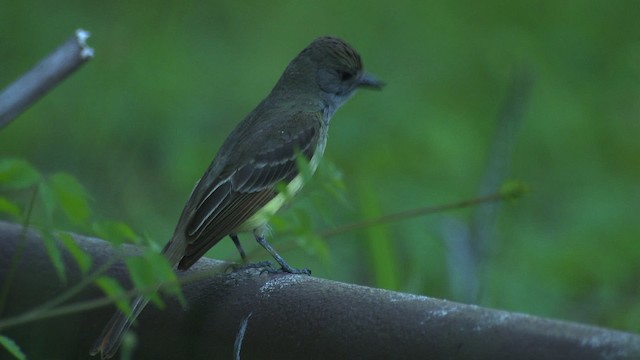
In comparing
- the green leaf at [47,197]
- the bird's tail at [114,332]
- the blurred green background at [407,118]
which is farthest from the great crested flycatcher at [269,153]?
the green leaf at [47,197]

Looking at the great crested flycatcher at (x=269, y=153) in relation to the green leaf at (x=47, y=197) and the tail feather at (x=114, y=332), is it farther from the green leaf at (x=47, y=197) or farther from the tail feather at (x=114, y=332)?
the green leaf at (x=47, y=197)

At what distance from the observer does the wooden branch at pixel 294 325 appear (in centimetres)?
221

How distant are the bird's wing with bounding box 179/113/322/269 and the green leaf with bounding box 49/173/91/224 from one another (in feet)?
4.72

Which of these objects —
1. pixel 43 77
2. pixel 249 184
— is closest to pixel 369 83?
pixel 249 184

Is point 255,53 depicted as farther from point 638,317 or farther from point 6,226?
point 6,226

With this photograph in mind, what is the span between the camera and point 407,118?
716 cm

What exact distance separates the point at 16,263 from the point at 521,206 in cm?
386

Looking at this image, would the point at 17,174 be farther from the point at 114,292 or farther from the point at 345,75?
the point at 345,75

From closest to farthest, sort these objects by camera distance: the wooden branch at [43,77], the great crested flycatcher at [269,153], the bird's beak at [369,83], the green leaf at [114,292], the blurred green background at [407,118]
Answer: the green leaf at [114,292] → the wooden branch at [43,77] → the great crested flycatcher at [269,153] → the bird's beak at [369,83] → the blurred green background at [407,118]

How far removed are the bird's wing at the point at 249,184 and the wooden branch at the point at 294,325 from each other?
862 millimetres

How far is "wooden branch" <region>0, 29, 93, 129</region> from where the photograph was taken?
105 inches

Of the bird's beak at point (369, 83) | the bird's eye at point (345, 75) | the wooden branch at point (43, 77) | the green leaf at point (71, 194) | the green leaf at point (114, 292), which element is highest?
the wooden branch at point (43, 77)

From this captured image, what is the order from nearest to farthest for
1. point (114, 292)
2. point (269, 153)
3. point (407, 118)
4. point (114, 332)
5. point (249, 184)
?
point (114, 292) → point (114, 332) → point (249, 184) → point (269, 153) → point (407, 118)

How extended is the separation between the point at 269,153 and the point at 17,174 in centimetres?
231
